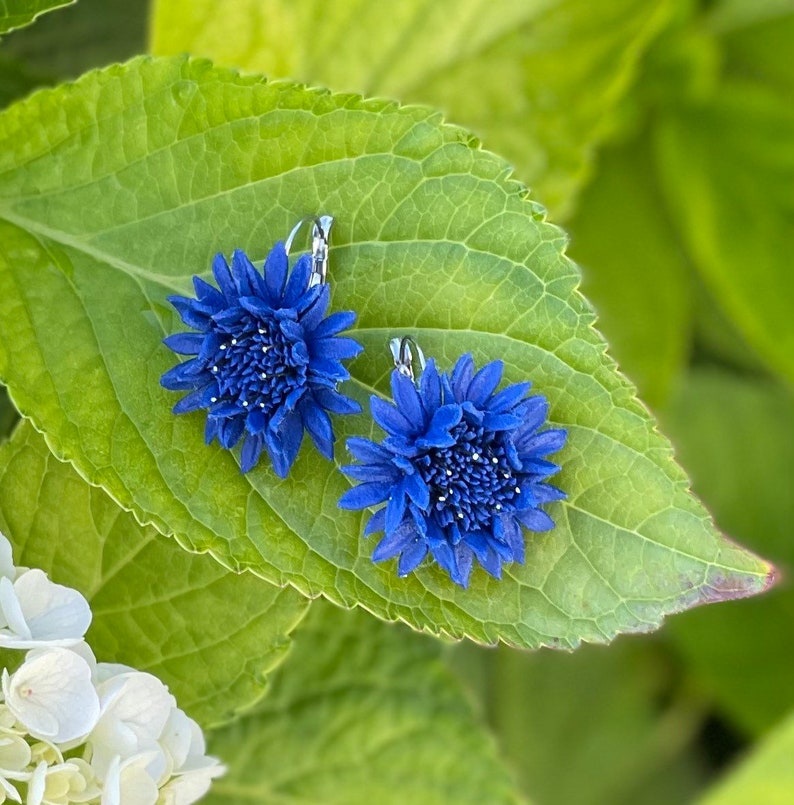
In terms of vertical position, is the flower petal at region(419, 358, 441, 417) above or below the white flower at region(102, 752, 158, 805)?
above

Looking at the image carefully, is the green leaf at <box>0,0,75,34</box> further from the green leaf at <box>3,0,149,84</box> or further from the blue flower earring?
the green leaf at <box>3,0,149,84</box>

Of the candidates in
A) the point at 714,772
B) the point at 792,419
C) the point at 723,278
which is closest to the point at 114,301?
the point at 723,278

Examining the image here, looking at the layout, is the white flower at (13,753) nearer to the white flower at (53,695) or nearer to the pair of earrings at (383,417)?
the white flower at (53,695)

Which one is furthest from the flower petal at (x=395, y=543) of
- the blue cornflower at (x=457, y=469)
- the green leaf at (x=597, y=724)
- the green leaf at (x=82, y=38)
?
the green leaf at (x=597, y=724)

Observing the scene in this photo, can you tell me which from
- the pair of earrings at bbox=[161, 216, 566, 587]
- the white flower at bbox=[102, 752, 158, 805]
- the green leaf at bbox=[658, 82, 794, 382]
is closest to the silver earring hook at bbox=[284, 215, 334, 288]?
the pair of earrings at bbox=[161, 216, 566, 587]

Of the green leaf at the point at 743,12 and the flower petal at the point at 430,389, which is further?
the green leaf at the point at 743,12

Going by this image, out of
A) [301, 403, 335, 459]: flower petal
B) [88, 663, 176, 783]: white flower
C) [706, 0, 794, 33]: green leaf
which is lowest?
[88, 663, 176, 783]: white flower
